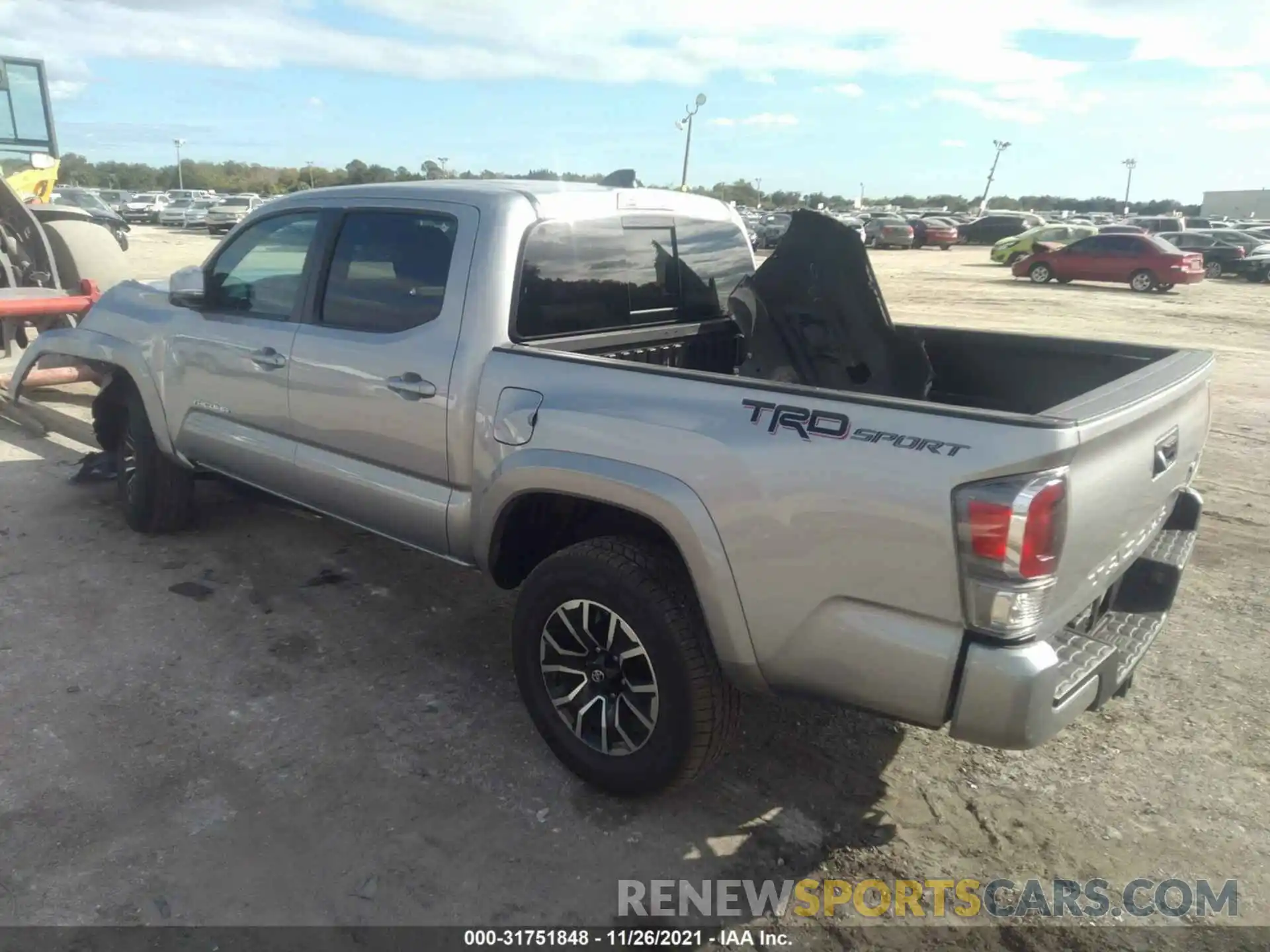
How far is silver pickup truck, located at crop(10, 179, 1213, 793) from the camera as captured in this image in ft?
7.73

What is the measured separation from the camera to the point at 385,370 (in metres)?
3.66

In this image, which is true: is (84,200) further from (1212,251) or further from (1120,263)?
(1212,251)

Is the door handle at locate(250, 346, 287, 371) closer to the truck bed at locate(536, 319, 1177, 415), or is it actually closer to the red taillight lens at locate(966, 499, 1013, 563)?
the truck bed at locate(536, 319, 1177, 415)

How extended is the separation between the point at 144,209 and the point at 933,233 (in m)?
39.7

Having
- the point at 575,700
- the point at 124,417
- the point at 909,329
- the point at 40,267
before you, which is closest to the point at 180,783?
the point at 575,700

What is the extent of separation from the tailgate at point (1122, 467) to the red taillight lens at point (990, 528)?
0.65 ft

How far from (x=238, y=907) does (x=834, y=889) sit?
68.2 inches

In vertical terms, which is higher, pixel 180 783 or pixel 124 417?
pixel 124 417

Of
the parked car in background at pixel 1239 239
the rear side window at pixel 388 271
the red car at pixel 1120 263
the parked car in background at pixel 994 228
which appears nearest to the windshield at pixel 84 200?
the red car at pixel 1120 263

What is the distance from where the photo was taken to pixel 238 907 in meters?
2.66

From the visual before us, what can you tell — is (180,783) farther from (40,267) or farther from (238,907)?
(40,267)

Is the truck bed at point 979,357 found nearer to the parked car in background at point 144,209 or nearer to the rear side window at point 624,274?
the rear side window at point 624,274

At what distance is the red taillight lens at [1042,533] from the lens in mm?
2227

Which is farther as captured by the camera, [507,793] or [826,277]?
[826,277]
